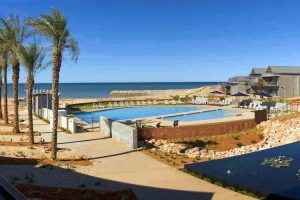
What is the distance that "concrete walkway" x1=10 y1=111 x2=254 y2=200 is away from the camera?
48.7ft

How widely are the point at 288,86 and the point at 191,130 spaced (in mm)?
42917

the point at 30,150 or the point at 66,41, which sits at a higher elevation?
the point at 66,41

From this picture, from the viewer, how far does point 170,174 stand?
58.5ft

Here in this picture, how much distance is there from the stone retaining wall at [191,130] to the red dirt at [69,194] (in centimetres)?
1245

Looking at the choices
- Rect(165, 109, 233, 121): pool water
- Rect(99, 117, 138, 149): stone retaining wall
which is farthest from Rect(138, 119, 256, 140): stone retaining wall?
Rect(165, 109, 233, 121): pool water

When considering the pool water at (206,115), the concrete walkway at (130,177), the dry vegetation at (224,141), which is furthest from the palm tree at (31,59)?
the pool water at (206,115)

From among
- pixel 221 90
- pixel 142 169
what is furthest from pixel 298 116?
pixel 221 90

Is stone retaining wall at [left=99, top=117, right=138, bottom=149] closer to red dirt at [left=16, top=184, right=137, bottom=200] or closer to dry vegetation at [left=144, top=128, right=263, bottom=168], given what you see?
dry vegetation at [left=144, top=128, right=263, bottom=168]

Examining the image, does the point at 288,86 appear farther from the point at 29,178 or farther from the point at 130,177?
the point at 29,178

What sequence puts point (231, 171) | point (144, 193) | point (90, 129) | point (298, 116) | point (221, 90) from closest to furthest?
point (144, 193)
point (231, 171)
point (90, 129)
point (298, 116)
point (221, 90)

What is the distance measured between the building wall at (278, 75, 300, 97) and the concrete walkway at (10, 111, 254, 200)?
161 feet

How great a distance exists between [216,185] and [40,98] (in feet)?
104

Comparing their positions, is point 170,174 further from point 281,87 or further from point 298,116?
point 281,87

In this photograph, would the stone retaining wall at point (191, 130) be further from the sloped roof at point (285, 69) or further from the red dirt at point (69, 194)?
the sloped roof at point (285, 69)
